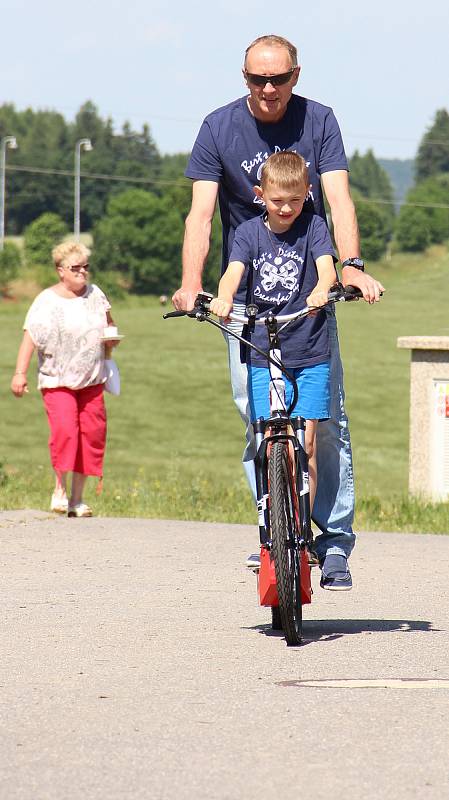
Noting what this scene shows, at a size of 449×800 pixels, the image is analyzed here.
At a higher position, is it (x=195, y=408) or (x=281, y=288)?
(x=281, y=288)

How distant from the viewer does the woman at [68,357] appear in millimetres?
11336

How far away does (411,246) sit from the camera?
594 ft

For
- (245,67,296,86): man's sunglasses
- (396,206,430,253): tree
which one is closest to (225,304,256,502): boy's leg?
(245,67,296,86): man's sunglasses

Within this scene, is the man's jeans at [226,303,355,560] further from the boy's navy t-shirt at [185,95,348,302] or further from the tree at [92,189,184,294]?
the tree at [92,189,184,294]

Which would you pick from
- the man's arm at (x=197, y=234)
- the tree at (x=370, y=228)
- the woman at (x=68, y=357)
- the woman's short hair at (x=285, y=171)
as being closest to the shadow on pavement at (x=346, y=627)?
the man's arm at (x=197, y=234)

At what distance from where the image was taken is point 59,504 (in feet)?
36.6

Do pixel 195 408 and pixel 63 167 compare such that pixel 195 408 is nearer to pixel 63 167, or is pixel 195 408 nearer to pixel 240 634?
pixel 240 634

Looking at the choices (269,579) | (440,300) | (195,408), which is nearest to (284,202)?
(269,579)

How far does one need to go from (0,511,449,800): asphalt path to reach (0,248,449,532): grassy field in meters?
3.52

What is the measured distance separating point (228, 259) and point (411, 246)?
17662 centimetres

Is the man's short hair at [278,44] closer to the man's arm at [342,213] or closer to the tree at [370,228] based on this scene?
the man's arm at [342,213]

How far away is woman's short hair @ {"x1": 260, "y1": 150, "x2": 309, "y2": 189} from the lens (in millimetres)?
6195

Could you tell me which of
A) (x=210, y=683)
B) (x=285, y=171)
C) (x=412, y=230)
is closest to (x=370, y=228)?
(x=412, y=230)

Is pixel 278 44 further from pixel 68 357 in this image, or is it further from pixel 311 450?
pixel 68 357
